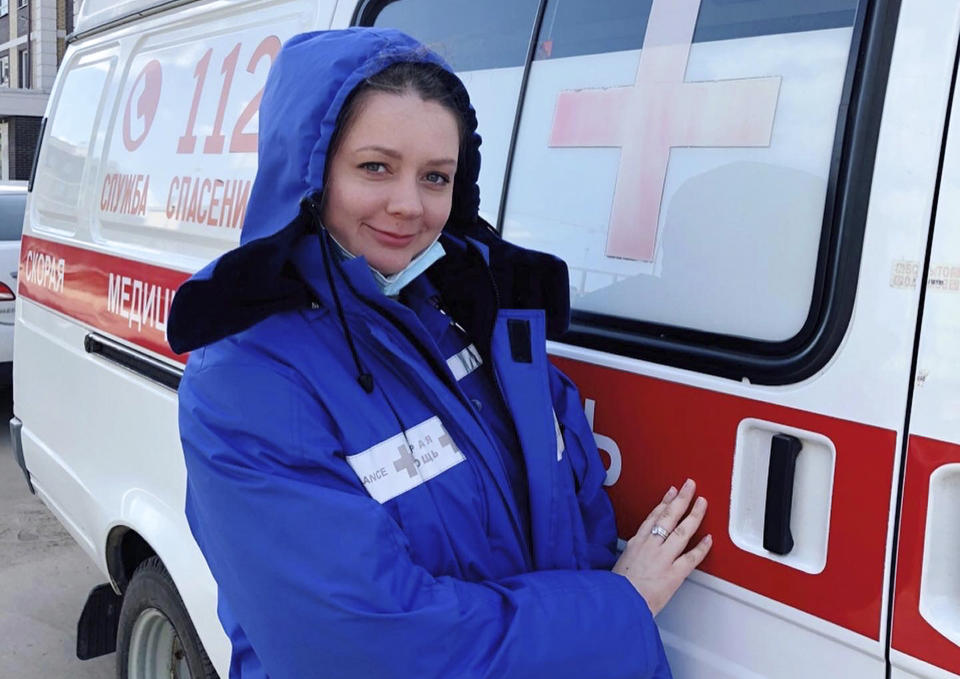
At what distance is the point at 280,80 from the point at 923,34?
82cm

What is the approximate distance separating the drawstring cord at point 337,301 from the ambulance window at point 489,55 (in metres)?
0.55

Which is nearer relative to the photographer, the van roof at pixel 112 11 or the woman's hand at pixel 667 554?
the woman's hand at pixel 667 554

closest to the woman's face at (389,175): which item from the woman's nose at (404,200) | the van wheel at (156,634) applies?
the woman's nose at (404,200)

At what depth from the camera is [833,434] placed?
111 cm

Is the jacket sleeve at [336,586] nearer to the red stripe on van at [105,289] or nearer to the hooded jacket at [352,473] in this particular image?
the hooded jacket at [352,473]

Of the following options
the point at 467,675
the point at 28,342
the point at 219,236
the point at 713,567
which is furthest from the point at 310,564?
the point at 28,342

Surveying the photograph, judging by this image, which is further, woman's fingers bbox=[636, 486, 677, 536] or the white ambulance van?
woman's fingers bbox=[636, 486, 677, 536]

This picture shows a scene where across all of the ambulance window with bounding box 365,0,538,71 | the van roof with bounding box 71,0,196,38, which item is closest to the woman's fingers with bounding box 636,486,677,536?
the ambulance window with bounding box 365,0,538,71

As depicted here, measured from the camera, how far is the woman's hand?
1245 millimetres

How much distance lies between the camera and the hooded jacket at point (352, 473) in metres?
1.06

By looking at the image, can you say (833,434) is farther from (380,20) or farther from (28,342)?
(28,342)

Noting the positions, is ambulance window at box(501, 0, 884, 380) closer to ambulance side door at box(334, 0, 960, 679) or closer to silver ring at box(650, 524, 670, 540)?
ambulance side door at box(334, 0, 960, 679)

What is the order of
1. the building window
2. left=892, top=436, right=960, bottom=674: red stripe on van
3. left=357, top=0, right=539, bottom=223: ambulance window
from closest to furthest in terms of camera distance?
left=892, top=436, right=960, bottom=674: red stripe on van → left=357, top=0, right=539, bottom=223: ambulance window → the building window

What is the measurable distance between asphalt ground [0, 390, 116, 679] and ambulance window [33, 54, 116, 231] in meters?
1.54
